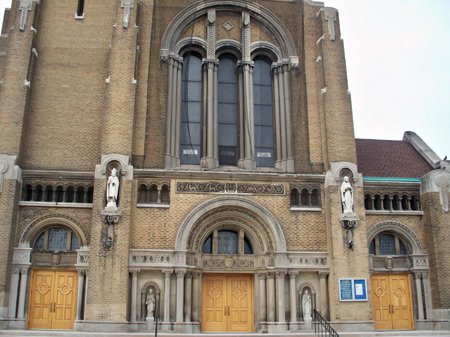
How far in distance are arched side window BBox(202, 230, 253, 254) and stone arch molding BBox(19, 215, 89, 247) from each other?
4870mm

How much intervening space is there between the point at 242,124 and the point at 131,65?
5327 millimetres

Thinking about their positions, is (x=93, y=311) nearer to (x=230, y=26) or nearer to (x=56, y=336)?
(x=56, y=336)

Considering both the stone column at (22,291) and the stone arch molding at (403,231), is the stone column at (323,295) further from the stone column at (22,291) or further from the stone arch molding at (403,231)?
the stone column at (22,291)

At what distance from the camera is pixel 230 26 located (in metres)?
23.9

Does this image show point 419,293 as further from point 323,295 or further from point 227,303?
point 227,303

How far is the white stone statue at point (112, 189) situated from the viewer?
64.5 ft

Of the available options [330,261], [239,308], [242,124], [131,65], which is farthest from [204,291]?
[131,65]

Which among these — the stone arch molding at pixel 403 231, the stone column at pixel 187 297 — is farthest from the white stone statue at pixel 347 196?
the stone column at pixel 187 297

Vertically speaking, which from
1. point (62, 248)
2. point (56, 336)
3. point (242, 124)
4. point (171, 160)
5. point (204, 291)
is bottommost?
point (56, 336)

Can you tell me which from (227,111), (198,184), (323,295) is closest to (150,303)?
(198,184)

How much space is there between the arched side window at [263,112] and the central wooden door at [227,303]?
5151mm

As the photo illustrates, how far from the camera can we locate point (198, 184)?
20.9 m

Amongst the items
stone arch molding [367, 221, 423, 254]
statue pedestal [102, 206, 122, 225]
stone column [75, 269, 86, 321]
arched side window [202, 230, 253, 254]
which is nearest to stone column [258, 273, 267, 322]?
arched side window [202, 230, 253, 254]

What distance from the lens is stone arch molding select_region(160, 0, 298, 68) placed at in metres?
23.0
